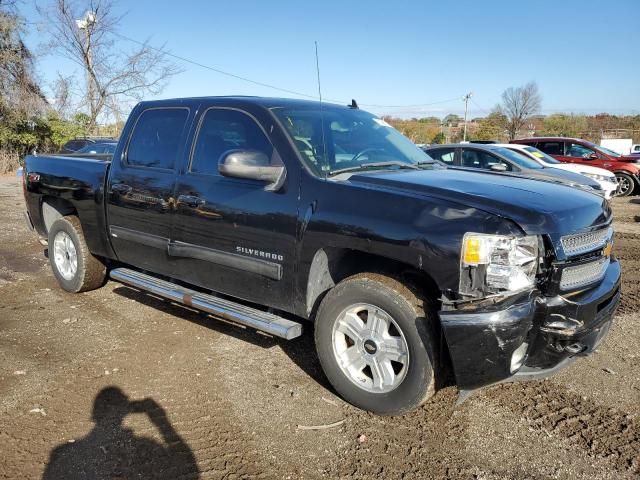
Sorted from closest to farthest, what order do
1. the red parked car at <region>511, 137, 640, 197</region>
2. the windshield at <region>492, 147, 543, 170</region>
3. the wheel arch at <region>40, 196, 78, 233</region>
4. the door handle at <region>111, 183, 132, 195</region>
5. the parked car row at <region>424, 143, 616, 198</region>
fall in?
the door handle at <region>111, 183, 132, 195</region> → the wheel arch at <region>40, 196, 78, 233</region> → the parked car row at <region>424, 143, 616, 198</region> → the windshield at <region>492, 147, 543, 170</region> → the red parked car at <region>511, 137, 640, 197</region>

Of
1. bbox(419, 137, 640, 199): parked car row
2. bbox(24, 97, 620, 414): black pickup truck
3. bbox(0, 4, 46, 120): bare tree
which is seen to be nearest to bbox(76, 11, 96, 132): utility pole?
bbox(0, 4, 46, 120): bare tree

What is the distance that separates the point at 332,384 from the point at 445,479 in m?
0.99

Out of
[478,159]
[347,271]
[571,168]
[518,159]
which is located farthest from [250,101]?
[571,168]

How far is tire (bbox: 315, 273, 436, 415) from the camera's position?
9.82ft

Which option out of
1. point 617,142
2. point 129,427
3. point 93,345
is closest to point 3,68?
point 93,345

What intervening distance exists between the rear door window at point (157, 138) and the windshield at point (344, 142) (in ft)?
3.31

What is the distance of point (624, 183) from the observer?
52.1ft

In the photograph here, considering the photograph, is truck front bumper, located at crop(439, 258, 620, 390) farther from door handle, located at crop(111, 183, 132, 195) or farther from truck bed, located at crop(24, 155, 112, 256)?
truck bed, located at crop(24, 155, 112, 256)

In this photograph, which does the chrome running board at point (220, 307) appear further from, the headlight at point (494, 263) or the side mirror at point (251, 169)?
the headlight at point (494, 263)

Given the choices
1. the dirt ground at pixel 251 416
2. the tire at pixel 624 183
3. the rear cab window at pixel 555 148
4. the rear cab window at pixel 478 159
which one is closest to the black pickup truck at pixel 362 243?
the dirt ground at pixel 251 416

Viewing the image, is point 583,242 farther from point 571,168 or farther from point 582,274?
point 571,168

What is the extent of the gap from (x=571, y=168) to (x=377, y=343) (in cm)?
1255

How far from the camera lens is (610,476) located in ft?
8.94

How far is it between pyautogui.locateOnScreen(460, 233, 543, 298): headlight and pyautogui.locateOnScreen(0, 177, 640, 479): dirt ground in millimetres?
956
